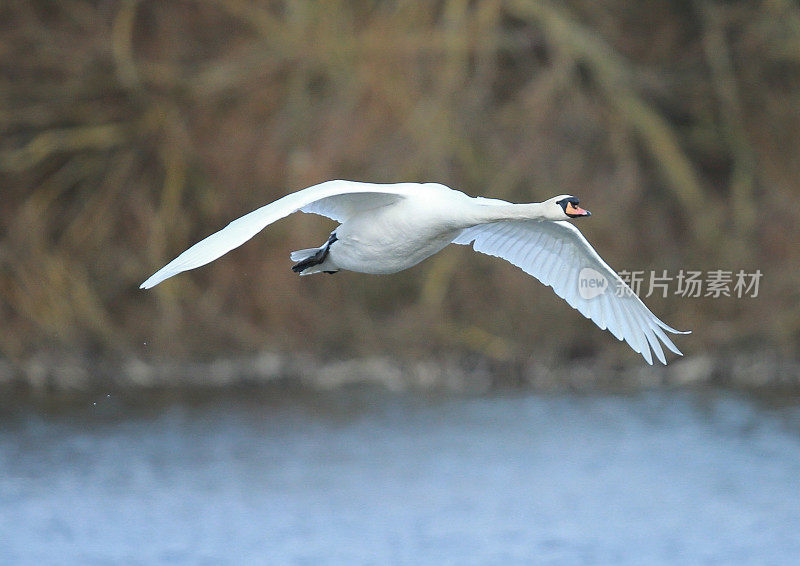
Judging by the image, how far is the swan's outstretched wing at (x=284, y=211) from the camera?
5.29 metres

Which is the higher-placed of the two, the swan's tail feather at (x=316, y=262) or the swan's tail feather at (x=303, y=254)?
the swan's tail feather at (x=303, y=254)

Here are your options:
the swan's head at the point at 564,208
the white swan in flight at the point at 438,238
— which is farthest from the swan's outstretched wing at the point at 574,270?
the swan's head at the point at 564,208

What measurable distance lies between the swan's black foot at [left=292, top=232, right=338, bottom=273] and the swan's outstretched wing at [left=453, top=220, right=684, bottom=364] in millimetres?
793

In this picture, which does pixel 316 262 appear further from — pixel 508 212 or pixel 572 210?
pixel 572 210

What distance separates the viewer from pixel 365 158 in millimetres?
13977

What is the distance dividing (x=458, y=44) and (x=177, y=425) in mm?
4671

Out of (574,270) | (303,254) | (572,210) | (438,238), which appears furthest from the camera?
(574,270)

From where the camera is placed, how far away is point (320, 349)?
1437 cm

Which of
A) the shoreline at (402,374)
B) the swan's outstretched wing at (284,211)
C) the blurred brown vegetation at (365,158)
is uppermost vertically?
the blurred brown vegetation at (365,158)

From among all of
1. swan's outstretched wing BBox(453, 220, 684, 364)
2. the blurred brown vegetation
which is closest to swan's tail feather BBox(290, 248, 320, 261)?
swan's outstretched wing BBox(453, 220, 684, 364)

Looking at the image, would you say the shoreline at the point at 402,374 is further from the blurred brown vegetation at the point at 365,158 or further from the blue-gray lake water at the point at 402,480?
the blue-gray lake water at the point at 402,480

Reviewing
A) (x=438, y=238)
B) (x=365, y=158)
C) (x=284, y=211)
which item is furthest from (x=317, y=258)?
(x=365, y=158)

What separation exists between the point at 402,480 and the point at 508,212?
19.0 feet

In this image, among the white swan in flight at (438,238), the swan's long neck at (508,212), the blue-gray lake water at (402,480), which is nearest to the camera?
the white swan in flight at (438,238)
